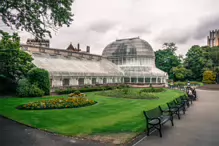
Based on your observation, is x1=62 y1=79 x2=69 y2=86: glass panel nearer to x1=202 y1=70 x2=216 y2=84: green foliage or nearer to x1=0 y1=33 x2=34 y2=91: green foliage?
x1=0 y1=33 x2=34 y2=91: green foliage

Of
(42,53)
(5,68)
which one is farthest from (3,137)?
(42,53)

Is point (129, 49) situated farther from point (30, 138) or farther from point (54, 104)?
point (30, 138)

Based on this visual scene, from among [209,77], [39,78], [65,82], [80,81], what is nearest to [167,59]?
[209,77]

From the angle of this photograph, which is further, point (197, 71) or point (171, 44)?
point (171, 44)

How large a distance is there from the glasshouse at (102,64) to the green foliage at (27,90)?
5125mm

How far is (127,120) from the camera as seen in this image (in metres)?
10.5

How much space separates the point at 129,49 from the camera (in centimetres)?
4953

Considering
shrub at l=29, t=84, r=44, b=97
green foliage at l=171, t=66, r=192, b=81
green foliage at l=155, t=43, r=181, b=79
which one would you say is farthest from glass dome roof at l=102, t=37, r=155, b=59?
shrub at l=29, t=84, r=44, b=97

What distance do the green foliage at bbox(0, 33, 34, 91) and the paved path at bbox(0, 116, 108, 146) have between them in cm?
1475

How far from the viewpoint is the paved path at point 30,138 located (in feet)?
21.8

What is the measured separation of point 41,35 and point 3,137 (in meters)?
5.86

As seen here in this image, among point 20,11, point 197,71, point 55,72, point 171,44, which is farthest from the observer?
point 171,44

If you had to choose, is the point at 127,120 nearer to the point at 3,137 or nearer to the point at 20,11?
the point at 3,137

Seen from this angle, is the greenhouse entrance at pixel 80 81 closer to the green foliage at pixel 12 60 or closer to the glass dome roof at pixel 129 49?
the green foliage at pixel 12 60
